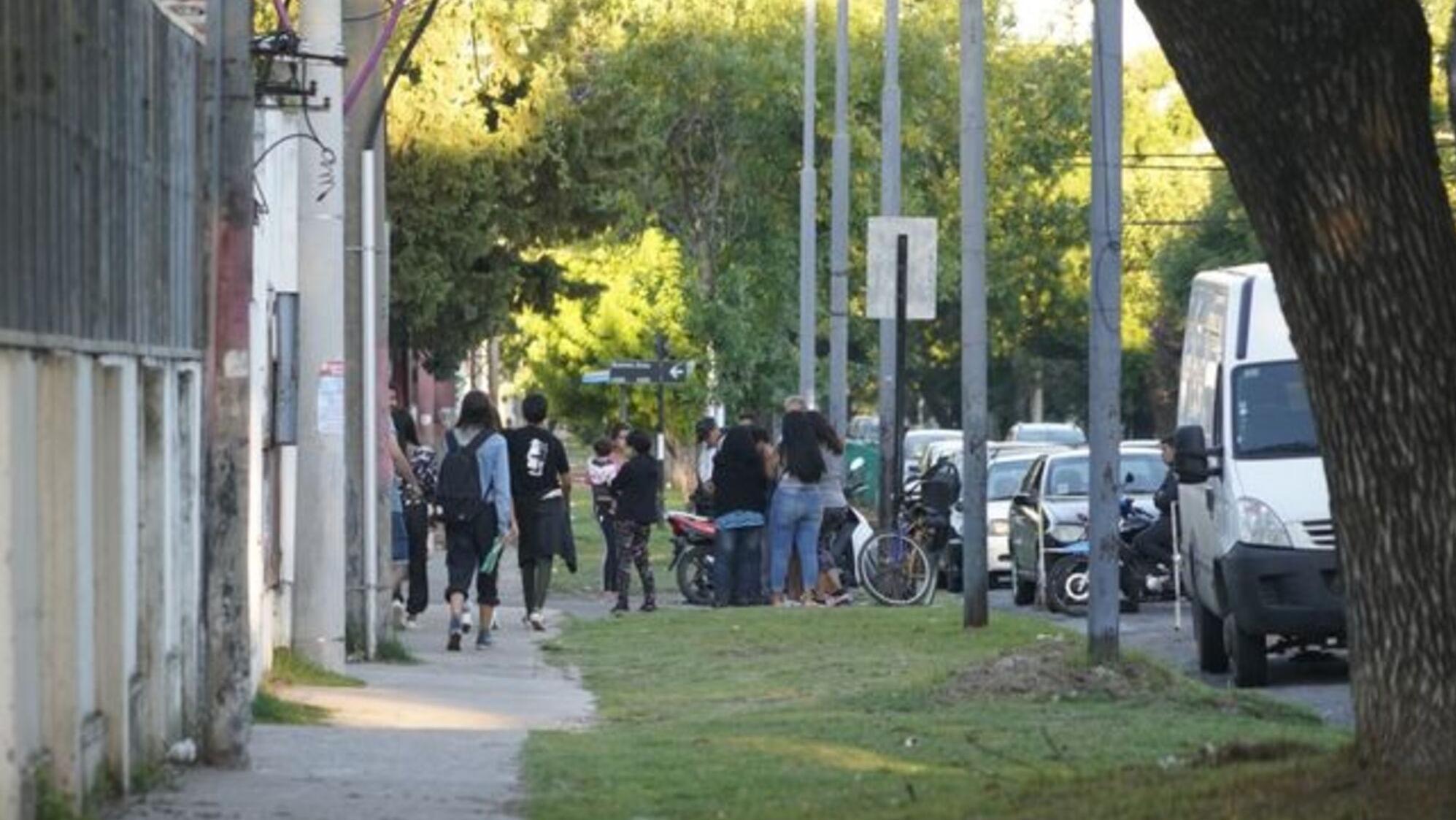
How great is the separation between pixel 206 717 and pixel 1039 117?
147 feet

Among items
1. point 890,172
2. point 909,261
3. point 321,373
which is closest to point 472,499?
point 321,373

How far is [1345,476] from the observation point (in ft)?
35.0

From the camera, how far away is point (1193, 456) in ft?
66.8

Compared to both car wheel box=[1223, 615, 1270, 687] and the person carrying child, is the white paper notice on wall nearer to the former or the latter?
car wheel box=[1223, 615, 1270, 687]

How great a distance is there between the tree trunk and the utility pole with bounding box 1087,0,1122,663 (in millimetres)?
7665

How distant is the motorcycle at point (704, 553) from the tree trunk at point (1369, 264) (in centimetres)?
1961

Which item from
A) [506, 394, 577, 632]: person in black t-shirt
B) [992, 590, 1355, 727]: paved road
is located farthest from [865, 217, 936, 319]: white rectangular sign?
[506, 394, 577, 632]: person in black t-shirt

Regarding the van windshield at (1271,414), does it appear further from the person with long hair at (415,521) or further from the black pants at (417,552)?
the black pants at (417,552)

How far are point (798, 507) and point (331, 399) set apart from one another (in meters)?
9.73

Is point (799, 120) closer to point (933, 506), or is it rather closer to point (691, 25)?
point (691, 25)

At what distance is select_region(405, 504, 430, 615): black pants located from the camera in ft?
86.1

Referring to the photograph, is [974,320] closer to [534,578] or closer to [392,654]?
[534,578]

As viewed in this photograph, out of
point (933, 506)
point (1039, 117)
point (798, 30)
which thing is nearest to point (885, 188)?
point (933, 506)

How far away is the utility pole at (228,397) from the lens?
1417cm
